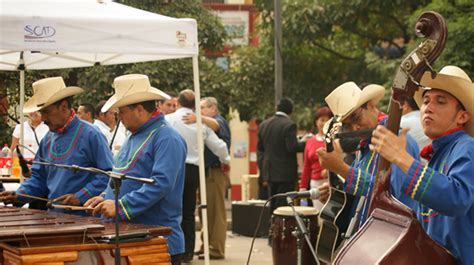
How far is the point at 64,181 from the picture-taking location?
23.6 feet

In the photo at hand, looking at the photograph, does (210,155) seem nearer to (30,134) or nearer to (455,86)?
(30,134)

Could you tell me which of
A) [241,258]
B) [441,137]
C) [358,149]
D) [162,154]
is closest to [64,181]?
[162,154]

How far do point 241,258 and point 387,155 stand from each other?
26.0 ft

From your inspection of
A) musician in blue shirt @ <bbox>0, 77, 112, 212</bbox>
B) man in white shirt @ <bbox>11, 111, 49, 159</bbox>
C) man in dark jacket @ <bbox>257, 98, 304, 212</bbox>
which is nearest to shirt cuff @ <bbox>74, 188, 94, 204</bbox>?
musician in blue shirt @ <bbox>0, 77, 112, 212</bbox>

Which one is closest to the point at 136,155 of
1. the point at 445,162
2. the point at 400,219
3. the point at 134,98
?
the point at 134,98

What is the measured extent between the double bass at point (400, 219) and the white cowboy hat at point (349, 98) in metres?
1.89

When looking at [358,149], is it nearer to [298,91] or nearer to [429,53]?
[429,53]

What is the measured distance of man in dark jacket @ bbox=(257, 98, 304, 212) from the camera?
Result: 12.5 m

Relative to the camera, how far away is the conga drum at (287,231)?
9188 mm

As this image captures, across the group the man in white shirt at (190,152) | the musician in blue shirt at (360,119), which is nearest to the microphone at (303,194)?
the musician in blue shirt at (360,119)

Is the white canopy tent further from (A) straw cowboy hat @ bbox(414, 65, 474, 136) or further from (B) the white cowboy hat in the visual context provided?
(A) straw cowboy hat @ bbox(414, 65, 474, 136)

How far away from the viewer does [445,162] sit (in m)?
4.45

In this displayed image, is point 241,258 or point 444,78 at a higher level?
point 444,78

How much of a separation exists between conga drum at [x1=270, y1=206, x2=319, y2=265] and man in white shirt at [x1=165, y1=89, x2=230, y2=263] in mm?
1557
